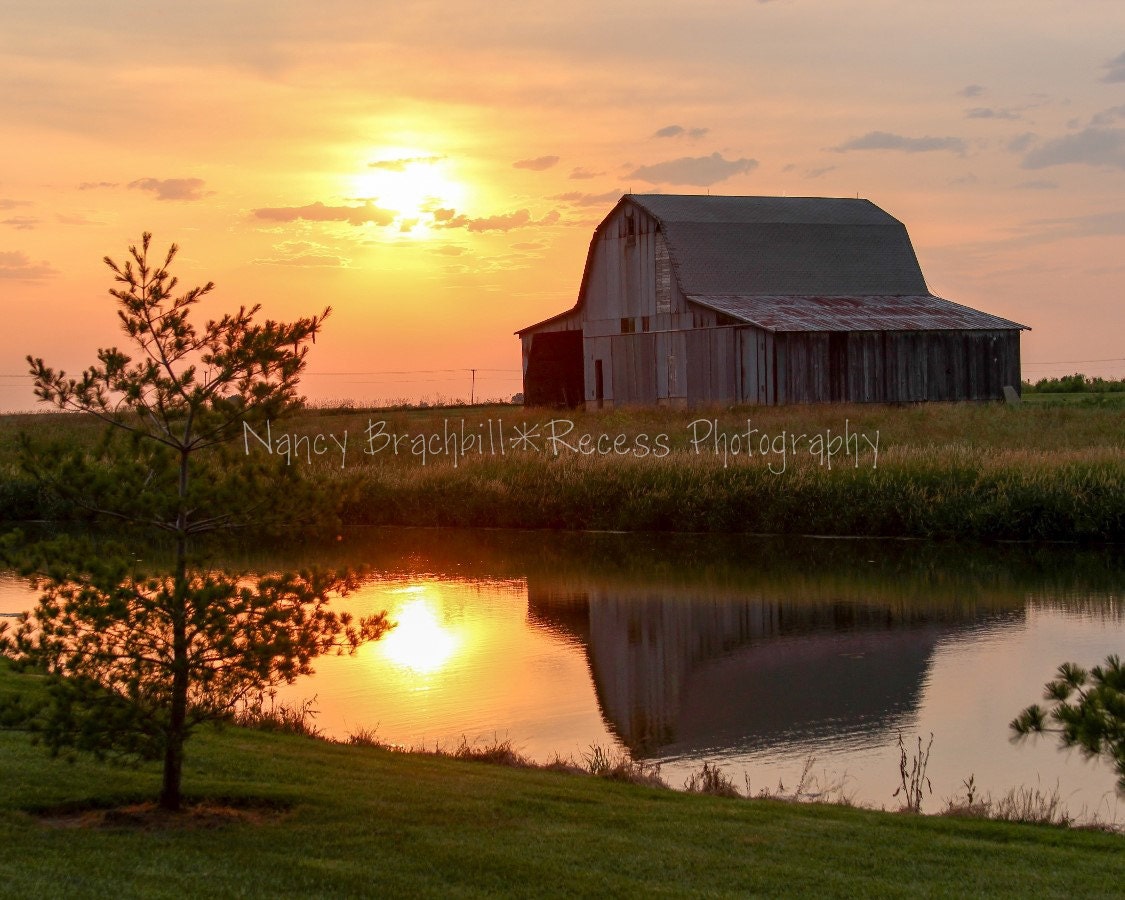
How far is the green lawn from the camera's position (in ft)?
24.1

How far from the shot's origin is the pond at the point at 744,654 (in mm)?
12516

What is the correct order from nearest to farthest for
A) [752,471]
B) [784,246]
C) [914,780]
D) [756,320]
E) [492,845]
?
[492,845], [914,780], [752,471], [756,320], [784,246]

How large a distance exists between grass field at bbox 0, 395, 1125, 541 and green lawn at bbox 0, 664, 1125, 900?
51.0 feet

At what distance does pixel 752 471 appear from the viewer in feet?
99.4

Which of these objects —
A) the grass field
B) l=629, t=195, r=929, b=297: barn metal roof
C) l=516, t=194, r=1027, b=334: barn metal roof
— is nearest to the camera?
the grass field

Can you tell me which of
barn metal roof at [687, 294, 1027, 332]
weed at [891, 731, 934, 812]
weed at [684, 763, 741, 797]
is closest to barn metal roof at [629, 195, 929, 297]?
barn metal roof at [687, 294, 1027, 332]

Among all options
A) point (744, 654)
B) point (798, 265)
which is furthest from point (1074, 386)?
point (744, 654)

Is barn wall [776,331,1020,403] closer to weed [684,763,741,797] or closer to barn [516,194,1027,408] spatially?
barn [516,194,1027,408]

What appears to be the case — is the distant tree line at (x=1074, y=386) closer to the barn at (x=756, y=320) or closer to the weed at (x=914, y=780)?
the barn at (x=756, y=320)

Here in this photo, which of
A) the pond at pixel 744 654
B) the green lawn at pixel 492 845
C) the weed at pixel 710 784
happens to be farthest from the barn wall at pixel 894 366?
the green lawn at pixel 492 845

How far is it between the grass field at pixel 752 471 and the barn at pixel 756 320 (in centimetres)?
267

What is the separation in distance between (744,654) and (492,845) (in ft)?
32.9

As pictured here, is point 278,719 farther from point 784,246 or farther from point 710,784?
point 784,246

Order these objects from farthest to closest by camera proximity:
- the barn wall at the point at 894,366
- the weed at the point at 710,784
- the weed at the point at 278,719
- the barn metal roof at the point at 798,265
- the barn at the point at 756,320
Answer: the barn metal roof at the point at 798,265
the barn at the point at 756,320
the barn wall at the point at 894,366
the weed at the point at 278,719
the weed at the point at 710,784
